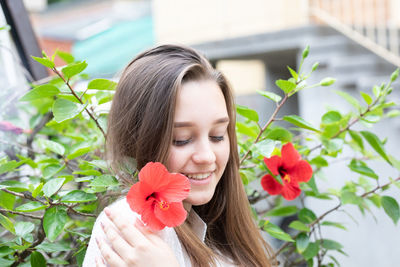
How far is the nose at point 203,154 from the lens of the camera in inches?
34.8

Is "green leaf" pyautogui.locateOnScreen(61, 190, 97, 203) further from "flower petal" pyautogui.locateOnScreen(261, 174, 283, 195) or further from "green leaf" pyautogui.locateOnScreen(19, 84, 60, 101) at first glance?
"flower petal" pyautogui.locateOnScreen(261, 174, 283, 195)

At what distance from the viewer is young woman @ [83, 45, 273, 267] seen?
823 mm

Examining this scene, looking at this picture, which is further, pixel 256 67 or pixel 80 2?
pixel 80 2

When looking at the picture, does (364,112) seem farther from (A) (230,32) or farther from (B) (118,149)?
(A) (230,32)

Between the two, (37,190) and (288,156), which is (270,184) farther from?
(37,190)

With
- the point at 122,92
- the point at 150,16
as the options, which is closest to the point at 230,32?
the point at 150,16

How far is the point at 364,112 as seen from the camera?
4.05 ft

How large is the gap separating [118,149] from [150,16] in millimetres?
6551

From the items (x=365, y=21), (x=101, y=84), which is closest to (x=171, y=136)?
(x=101, y=84)

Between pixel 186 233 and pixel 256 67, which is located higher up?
pixel 186 233

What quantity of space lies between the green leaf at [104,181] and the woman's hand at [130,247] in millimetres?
89

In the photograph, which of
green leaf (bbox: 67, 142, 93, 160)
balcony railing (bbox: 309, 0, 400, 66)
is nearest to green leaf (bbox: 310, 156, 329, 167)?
green leaf (bbox: 67, 142, 93, 160)

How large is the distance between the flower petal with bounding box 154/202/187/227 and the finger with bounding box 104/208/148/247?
0.18 feet

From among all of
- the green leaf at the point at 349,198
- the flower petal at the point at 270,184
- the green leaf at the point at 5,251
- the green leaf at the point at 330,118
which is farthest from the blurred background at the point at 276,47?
the green leaf at the point at 5,251
